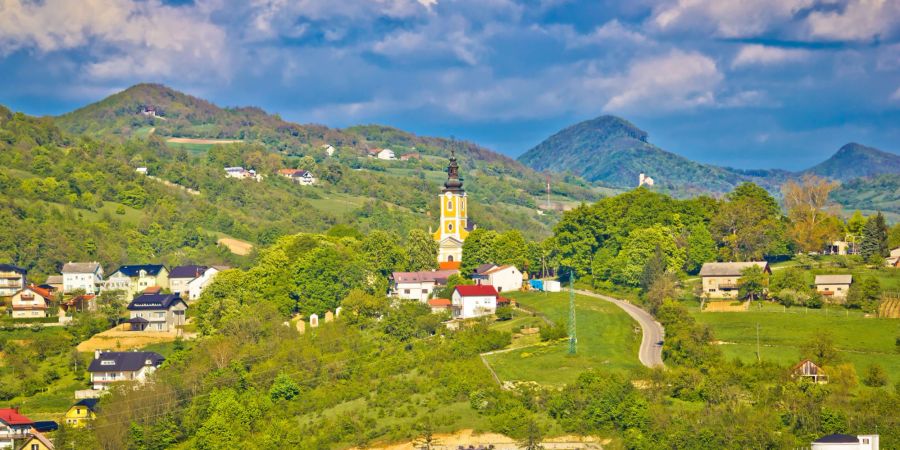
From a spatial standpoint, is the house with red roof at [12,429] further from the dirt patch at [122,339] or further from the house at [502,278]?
the house at [502,278]

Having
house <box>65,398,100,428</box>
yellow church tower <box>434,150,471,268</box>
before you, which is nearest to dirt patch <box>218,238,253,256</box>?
yellow church tower <box>434,150,471,268</box>

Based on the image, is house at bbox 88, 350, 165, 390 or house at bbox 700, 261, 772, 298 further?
house at bbox 700, 261, 772, 298

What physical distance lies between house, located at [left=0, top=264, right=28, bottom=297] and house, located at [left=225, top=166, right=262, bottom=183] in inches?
3208

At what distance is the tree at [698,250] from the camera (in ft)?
322

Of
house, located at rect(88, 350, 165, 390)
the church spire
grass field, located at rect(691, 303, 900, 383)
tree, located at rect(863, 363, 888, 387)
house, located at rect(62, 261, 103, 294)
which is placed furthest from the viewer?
the church spire

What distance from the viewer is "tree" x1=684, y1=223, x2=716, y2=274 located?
9812 centimetres

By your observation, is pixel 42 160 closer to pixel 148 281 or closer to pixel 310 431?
pixel 148 281

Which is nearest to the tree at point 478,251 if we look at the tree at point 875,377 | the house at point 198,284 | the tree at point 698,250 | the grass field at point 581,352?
the grass field at point 581,352

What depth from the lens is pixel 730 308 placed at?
279ft

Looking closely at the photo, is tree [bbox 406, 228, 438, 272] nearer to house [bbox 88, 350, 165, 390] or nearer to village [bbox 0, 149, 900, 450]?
village [bbox 0, 149, 900, 450]

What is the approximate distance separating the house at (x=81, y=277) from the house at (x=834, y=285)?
64.9 m

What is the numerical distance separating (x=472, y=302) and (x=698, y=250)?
865 inches

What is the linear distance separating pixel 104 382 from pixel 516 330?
96.1 ft

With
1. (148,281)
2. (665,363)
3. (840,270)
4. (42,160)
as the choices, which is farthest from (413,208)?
(665,363)
